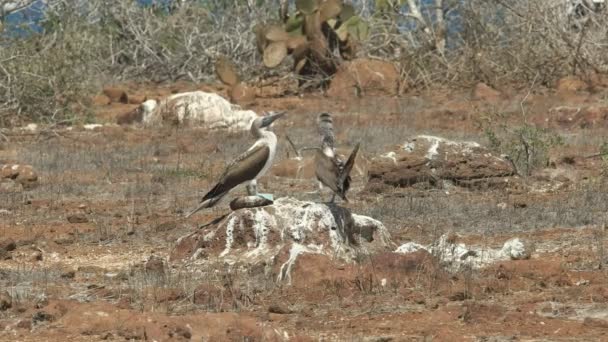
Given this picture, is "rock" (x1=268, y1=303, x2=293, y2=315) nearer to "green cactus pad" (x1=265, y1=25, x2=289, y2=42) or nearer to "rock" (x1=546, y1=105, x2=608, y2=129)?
"rock" (x1=546, y1=105, x2=608, y2=129)

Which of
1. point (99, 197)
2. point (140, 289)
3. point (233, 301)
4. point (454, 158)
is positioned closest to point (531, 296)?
point (233, 301)

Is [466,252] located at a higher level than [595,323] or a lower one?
lower

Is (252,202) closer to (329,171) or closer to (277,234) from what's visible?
(277,234)

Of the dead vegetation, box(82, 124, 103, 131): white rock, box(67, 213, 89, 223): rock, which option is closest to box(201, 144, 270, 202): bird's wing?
box(67, 213, 89, 223): rock

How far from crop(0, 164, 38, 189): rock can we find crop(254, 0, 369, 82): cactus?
9.30m

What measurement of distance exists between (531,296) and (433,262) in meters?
0.68

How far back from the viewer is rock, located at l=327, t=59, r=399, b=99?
22.0 metres

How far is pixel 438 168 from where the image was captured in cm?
1208

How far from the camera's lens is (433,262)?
7902 millimetres

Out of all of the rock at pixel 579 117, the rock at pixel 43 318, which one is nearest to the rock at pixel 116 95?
the rock at pixel 579 117

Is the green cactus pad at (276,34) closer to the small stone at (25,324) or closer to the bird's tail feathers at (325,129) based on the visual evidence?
the bird's tail feathers at (325,129)

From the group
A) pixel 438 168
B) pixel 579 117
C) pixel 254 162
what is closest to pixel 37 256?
pixel 254 162

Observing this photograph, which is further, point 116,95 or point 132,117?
point 116,95

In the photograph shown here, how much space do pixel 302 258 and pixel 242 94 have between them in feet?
47.5
